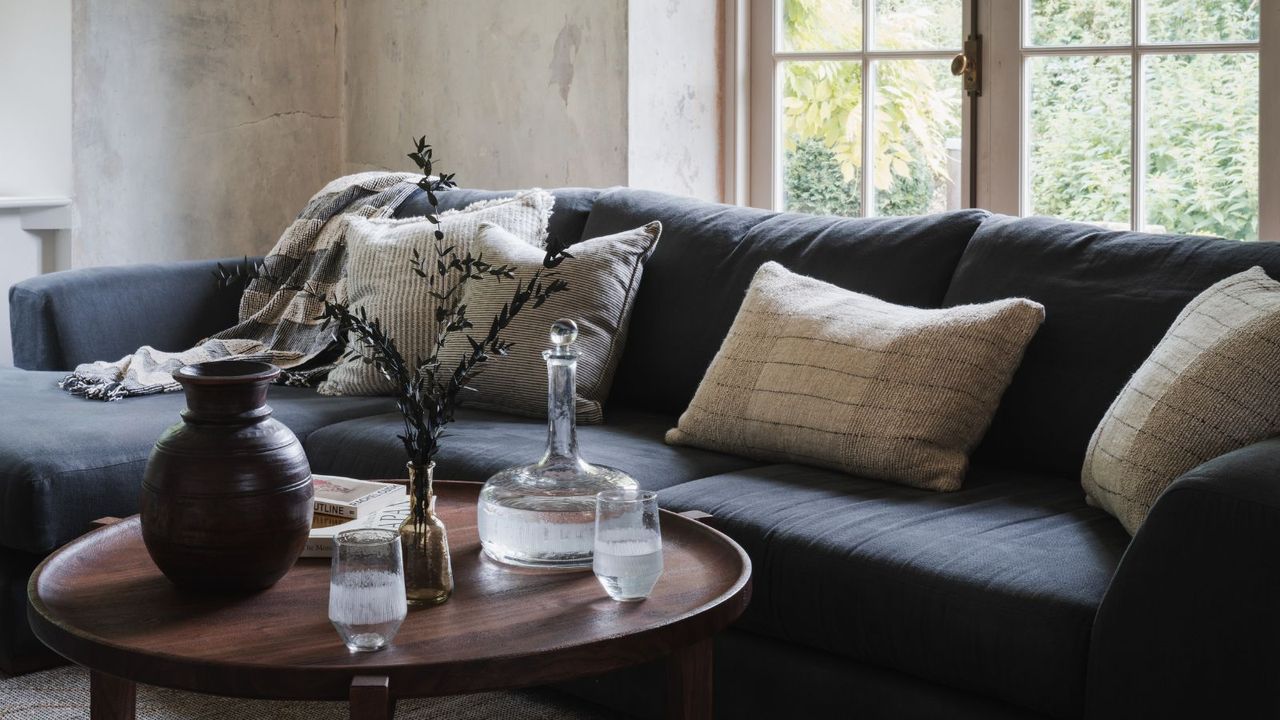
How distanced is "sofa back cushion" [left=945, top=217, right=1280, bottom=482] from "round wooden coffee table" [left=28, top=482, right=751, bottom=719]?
0.74 meters

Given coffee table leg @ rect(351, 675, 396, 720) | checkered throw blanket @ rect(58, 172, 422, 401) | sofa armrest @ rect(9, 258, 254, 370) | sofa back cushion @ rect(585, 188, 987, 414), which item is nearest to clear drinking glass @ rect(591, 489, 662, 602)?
coffee table leg @ rect(351, 675, 396, 720)

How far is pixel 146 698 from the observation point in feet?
7.52

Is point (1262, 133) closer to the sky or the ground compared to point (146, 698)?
closer to the sky

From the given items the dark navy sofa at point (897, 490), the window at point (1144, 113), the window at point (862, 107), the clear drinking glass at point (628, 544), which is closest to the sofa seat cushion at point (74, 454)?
the dark navy sofa at point (897, 490)

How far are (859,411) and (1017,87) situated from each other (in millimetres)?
1303

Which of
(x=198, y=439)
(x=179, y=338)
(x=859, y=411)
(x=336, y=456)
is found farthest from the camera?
(x=179, y=338)

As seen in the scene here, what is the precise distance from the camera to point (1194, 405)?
1.79m

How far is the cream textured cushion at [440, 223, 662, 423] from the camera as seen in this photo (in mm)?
2633

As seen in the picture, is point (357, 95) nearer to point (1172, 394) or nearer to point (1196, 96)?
point (1196, 96)

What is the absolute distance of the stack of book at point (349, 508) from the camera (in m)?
1.67

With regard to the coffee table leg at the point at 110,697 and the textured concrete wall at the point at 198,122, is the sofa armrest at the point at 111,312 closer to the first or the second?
the textured concrete wall at the point at 198,122

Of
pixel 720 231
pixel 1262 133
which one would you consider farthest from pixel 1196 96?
pixel 720 231

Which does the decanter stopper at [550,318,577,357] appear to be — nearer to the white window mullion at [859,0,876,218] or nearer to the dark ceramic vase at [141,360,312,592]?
the dark ceramic vase at [141,360,312,592]

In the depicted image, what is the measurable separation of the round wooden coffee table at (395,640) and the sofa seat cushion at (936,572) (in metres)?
0.23
